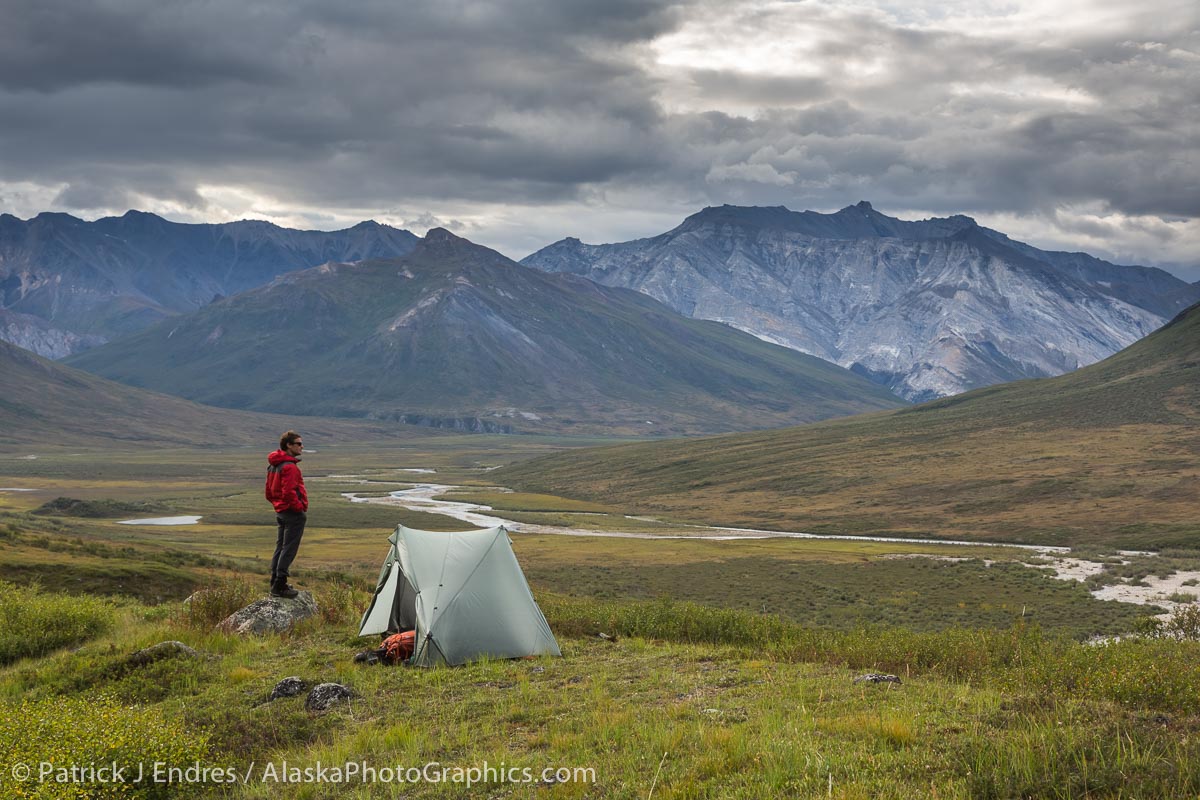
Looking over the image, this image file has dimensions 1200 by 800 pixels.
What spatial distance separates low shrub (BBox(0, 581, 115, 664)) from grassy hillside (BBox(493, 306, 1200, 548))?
3537 inches

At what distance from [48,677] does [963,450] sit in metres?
150

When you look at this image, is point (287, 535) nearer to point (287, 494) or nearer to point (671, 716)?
point (287, 494)

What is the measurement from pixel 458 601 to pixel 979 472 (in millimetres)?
126102

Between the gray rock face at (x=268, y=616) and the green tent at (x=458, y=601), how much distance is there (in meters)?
1.96

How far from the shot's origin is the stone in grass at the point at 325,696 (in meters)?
14.2

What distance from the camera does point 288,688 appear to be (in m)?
14.9

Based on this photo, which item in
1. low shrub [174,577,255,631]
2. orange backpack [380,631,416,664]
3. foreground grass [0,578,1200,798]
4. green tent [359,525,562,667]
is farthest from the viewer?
low shrub [174,577,255,631]

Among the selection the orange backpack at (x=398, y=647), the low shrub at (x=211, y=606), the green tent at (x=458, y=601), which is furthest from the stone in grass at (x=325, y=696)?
the low shrub at (x=211, y=606)

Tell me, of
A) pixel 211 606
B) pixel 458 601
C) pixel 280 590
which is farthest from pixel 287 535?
pixel 458 601

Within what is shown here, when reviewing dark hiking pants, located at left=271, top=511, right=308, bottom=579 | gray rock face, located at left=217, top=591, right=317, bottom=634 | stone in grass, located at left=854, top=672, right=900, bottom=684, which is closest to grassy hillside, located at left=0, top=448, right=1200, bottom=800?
stone in grass, located at left=854, top=672, right=900, bottom=684

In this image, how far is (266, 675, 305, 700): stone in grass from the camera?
1477 cm

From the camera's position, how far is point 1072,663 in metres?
15.2

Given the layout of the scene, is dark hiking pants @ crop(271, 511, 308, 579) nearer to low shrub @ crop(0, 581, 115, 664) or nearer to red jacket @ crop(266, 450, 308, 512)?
red jacket @ crop(266, 450, 308, 512)

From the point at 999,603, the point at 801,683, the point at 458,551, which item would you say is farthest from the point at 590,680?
the point at 999,603
